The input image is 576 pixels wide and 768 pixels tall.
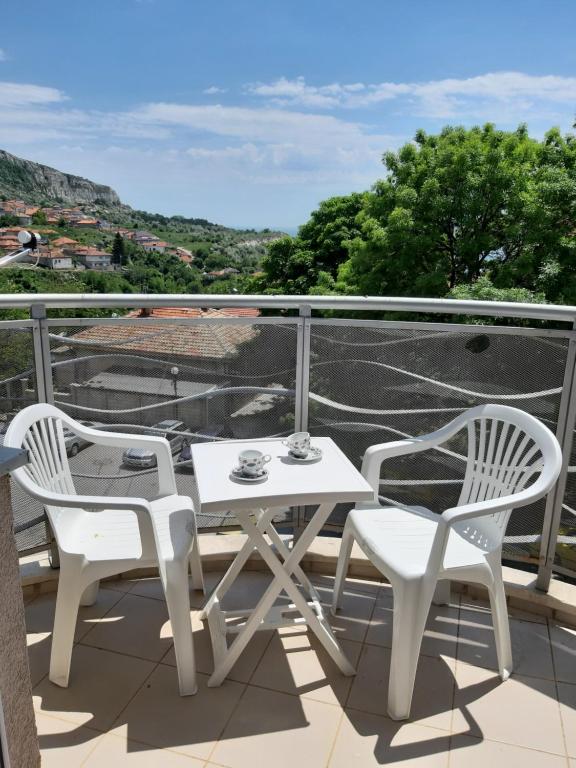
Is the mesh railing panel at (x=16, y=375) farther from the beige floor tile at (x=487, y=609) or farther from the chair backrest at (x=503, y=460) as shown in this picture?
the beige floor tile at (x=487, y=609)

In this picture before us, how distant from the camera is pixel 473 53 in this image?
37875 mm

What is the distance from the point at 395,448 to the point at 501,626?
2.79ft

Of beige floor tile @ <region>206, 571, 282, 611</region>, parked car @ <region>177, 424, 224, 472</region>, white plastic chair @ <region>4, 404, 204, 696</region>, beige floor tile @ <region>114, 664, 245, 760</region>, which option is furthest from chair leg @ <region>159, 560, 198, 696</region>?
parked car @ <region>177, 424, 224, 472</region>

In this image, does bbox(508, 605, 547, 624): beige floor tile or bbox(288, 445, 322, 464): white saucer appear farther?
bbox(508, 605, 547, 624): beige floor tile

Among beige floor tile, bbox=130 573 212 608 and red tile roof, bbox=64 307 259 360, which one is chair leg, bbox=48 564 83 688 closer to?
beige floor tile, bbox=130 573 212 608

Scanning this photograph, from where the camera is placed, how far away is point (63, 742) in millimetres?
2023

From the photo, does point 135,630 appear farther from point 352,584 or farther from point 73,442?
point 352,584

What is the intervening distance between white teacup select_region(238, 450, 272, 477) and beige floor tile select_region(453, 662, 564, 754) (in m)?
1.22

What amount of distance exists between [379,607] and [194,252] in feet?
108

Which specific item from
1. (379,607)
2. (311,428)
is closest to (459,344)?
(311,428)

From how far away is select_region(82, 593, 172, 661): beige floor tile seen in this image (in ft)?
8.32

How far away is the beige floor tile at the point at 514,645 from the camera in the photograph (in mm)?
2475

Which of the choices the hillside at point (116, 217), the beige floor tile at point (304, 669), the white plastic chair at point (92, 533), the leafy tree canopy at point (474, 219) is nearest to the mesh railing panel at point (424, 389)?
the beige floor tile at point (304, 669)

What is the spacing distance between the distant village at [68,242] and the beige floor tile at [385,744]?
2015 mm
